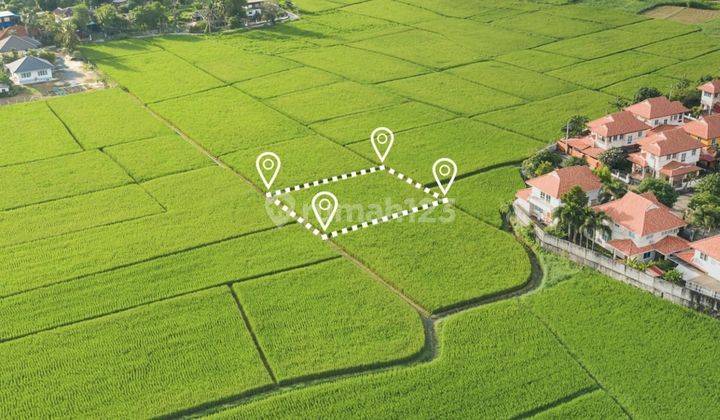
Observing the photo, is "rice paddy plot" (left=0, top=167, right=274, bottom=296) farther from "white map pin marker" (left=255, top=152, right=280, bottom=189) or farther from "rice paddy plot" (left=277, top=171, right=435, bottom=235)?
"rice paddy plot" (left=277, top=171, right=435, bottom=235)

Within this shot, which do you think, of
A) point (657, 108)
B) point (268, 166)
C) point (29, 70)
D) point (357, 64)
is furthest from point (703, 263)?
point (29, 70)

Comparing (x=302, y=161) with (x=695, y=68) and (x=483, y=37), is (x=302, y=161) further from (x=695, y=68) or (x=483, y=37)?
(x=695, y=68)

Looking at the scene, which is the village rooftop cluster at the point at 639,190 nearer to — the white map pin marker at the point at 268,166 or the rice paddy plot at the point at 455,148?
the rice paddy plot at the point at 455,148

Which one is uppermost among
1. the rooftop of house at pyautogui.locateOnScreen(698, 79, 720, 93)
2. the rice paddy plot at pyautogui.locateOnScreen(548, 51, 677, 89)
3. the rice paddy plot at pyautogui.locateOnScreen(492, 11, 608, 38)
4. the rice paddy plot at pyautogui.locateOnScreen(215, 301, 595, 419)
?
the rooftop of house at pyautogui.locateOnScreen(698, 79, 720, 93)

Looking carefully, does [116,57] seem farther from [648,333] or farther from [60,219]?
[648,333]

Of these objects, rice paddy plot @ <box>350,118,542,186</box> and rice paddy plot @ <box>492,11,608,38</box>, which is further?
rice paddy plot @ <box>492,11,608,38</box>

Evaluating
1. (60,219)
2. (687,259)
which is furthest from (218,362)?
(687,259)

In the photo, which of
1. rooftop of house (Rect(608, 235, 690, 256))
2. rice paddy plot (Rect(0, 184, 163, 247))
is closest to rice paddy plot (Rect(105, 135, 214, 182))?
rice paddy plot (Rect(0, 184, 163, 247))
